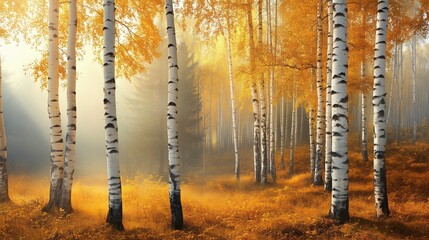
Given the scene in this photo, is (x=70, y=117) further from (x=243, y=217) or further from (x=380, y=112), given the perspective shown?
(x=380, y=112)

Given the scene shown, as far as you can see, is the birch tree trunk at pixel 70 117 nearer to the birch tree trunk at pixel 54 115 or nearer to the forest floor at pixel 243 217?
the birch tree trunk at pixel 54 115

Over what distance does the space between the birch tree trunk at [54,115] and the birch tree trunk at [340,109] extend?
7345 millimetres

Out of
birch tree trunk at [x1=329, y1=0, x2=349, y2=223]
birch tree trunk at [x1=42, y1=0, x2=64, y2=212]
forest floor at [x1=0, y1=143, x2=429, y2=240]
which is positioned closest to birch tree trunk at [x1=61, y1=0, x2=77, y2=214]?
birch tree trunk at [x1=42, y1=0, x2=64, y2=212]

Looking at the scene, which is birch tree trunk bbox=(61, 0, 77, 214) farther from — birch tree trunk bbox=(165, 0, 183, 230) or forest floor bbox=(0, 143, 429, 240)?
birch tree trunk bbox=(165, 0, 183, 230)

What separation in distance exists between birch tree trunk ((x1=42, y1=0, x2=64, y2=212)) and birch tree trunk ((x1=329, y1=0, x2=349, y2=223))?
734 cm

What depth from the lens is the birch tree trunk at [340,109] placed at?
7215 millimetres

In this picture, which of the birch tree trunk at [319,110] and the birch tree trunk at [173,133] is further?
the birch tree trunk at [319,110]

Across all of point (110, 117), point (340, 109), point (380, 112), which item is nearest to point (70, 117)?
point (110, 117)

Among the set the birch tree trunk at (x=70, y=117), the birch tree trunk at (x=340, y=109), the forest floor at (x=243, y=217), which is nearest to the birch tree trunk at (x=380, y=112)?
the forest floor at (x=243, y=217)

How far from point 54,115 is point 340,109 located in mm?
7586

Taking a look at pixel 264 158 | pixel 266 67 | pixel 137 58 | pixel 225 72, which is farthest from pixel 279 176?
pixel 225 72

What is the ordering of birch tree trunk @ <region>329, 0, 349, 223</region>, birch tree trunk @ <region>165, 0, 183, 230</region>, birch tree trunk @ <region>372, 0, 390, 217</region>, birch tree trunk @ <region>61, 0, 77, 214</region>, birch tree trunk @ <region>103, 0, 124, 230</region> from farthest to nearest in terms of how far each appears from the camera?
birch tree trunk @ <region>61, 0, 77, 214</region>
birch tree trunk @ <region>372, 0, 390, 217</region>
birch tree trunk @ <region>165, 0, 183, 230</region>
birch tree trunk @ <region>103, 0, 124, 230</region>
birch tree trunk @ <region>329, 0, 349, 223</region>

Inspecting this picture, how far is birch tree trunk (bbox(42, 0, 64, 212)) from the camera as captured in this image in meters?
9.02

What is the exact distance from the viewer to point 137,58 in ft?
37.2
